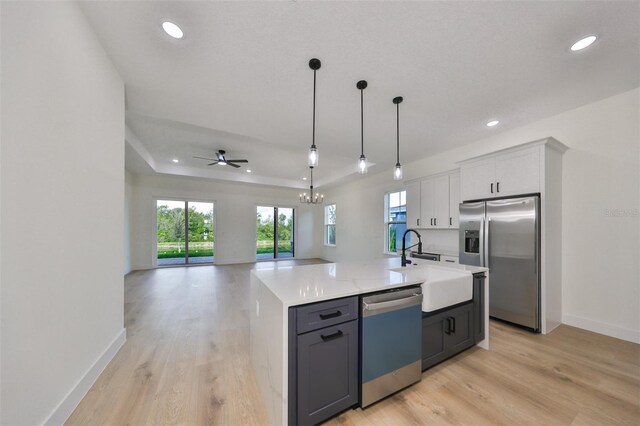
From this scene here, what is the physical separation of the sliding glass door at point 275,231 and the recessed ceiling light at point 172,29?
6811 mm

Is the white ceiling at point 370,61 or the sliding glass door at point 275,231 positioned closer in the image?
the white ceiling at point 370,61

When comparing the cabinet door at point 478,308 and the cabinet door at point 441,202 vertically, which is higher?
the cabinet door at point 441,202

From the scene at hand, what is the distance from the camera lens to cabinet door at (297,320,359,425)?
1.32 m

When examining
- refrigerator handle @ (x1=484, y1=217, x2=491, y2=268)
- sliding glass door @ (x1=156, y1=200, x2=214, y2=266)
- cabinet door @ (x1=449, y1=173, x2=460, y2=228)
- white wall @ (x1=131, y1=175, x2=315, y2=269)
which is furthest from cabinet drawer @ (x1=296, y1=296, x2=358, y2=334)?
sliding glass door @ (x1=156, y1=200, x2=214, y2=266)

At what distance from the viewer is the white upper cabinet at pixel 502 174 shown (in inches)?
113

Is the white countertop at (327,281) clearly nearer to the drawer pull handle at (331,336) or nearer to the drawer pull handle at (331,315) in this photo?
the drawer pull handle at (331,315)

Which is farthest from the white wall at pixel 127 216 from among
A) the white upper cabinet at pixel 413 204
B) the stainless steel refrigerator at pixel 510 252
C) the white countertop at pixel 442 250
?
the stainless steel refrigerator at pixel 510 252

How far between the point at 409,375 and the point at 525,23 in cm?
284

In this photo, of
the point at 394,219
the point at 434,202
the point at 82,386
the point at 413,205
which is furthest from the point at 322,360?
the point at 394,219

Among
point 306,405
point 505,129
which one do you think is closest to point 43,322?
point 306,405

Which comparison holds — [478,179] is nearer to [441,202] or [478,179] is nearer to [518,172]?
[518,172]

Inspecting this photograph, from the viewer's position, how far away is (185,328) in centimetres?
288

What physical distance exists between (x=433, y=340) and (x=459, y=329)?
15.1 inches

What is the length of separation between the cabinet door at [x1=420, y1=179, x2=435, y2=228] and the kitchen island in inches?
92.9
